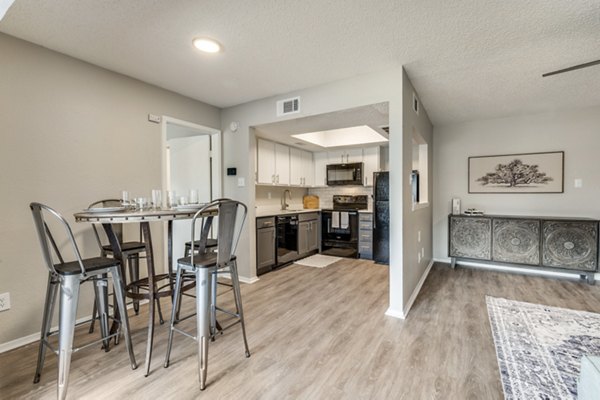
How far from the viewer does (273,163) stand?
16.1 ft

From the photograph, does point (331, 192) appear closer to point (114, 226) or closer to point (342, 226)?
point (342, 226)

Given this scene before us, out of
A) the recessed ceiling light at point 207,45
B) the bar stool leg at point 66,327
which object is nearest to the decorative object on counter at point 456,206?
the recessed ceiling light at point 207,45

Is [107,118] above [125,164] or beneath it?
above

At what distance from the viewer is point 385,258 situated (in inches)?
184

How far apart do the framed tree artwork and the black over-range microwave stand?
184 cm

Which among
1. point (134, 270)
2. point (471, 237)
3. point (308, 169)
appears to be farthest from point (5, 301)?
point (471, 237)

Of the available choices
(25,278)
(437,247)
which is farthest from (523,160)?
(25,278)

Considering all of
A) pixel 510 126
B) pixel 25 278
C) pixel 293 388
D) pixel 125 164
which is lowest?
pixel 293 388

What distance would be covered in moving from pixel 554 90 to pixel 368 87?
231 centimetres

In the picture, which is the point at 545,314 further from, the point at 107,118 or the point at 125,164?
the point at 107,118

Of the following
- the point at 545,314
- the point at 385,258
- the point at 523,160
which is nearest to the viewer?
the point at 545,314

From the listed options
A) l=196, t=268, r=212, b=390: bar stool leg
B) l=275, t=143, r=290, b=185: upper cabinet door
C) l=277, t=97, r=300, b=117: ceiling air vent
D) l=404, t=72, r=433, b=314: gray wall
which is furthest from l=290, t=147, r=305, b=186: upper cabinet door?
l=196, t=268, r=212, b=390: bar stool leg

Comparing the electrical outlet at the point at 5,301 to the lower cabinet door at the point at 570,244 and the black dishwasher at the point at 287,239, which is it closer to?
the black dishwasher at the point at 287,239

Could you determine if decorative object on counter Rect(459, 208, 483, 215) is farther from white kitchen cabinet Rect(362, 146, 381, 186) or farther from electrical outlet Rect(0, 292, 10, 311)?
electrical outlet Rect(0, 292, 10, 311)
